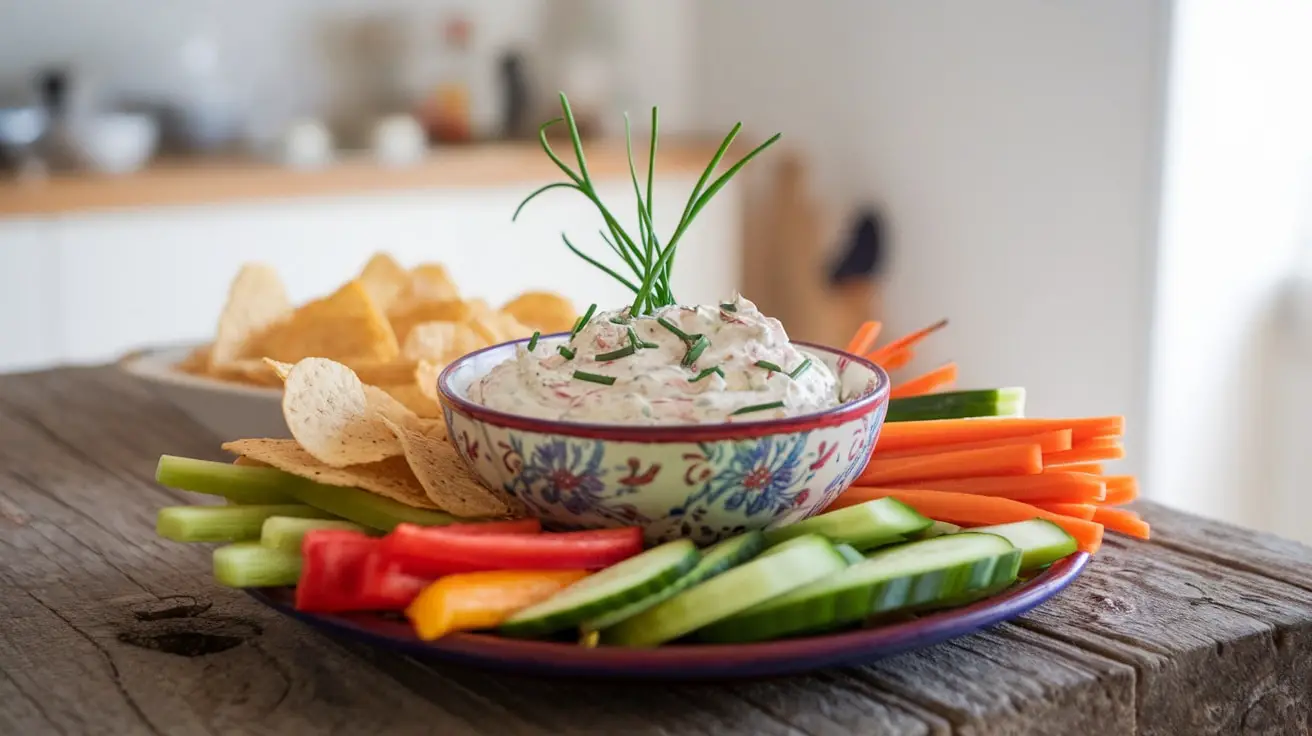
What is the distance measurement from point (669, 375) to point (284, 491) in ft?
0.89

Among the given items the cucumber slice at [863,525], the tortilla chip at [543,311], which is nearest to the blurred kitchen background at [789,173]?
the tortilla chip at [543,311]

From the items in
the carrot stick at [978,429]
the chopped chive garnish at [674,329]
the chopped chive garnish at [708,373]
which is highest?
the chopped chive garnish at [674,329]

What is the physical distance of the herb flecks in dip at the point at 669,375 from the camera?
2.63 feet

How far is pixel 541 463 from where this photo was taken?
79cm

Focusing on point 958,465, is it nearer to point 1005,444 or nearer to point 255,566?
point 1005,444

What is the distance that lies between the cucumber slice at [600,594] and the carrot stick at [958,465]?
27cm

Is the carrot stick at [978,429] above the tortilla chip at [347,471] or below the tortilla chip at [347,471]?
above

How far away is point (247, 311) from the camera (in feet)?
4.62

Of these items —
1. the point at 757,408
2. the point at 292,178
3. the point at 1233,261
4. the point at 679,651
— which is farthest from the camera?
the point at 292,178

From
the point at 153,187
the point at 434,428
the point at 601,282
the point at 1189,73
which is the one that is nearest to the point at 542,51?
the point at 601,282

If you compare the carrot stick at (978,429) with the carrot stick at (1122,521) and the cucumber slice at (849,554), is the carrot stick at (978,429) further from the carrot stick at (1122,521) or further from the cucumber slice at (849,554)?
the cucumber slice at (849,554)

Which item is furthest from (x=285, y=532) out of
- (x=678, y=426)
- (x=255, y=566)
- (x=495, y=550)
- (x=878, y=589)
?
(x=878, y=589)

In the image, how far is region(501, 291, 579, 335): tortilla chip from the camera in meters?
1.37

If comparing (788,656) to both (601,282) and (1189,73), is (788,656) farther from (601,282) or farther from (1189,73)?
(601,282)
